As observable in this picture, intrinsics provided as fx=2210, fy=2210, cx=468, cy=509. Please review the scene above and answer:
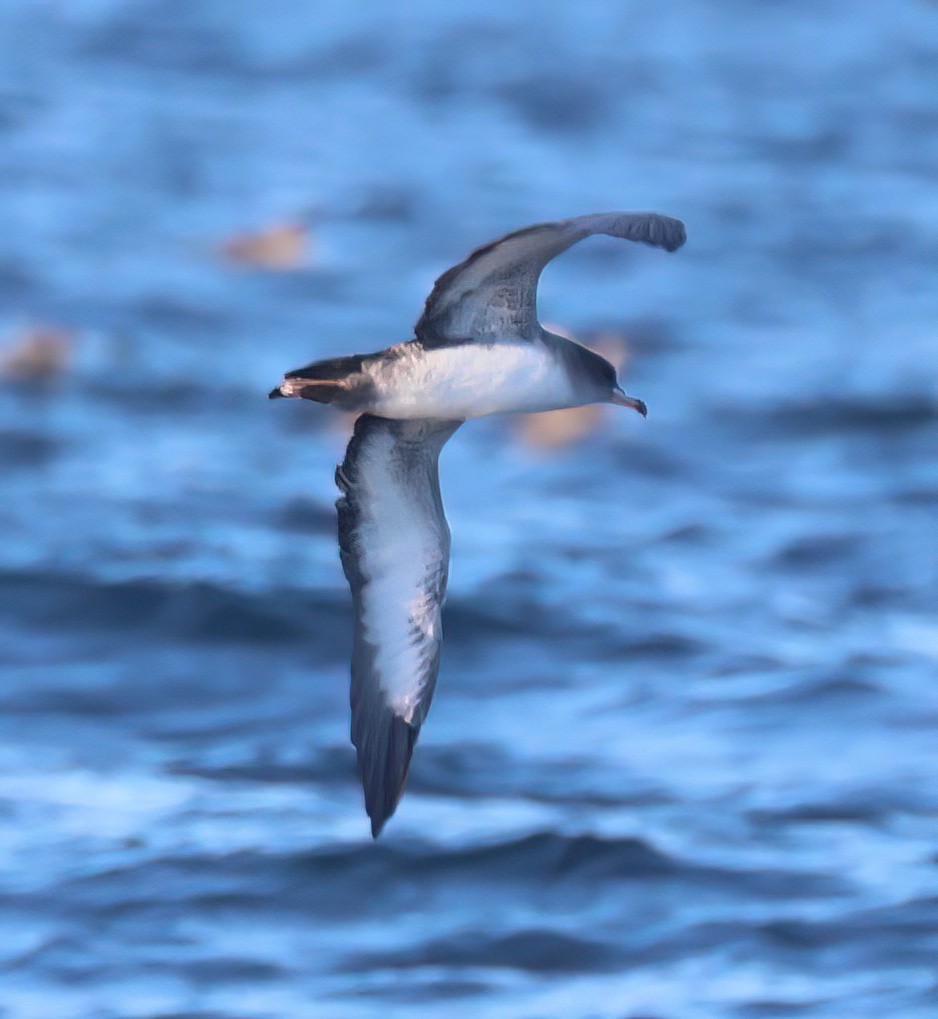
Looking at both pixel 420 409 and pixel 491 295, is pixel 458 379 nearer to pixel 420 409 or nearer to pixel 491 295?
pixel 420 409

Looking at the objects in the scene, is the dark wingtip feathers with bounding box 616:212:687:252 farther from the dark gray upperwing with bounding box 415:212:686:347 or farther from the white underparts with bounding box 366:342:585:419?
the white underparts with bounding box 366:342:585:419

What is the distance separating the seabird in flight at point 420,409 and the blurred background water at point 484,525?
2033 millimetres

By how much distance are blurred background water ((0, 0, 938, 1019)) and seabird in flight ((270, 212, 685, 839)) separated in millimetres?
2033

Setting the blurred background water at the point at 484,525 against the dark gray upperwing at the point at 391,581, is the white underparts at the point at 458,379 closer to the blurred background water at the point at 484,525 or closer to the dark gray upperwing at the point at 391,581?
the dark gray upperwing at the point at 391,581

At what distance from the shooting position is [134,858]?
9.19m

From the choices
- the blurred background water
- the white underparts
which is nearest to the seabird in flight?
the white underparts

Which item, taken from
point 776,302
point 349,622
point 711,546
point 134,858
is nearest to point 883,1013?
point 134,858

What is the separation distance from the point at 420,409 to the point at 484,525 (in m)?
7.93

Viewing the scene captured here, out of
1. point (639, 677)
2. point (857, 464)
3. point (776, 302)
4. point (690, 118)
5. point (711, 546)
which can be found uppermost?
point (690, 118)

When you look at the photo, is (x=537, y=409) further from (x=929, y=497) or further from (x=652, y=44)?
(x=652, y=44)

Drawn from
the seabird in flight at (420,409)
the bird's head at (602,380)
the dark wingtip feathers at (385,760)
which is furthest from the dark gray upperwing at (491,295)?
the dark wingtip feathers at (385,760)

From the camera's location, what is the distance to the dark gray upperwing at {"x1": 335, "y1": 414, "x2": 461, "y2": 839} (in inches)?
250

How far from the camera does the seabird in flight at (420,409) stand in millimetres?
5773

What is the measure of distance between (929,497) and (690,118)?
28.4 ft
